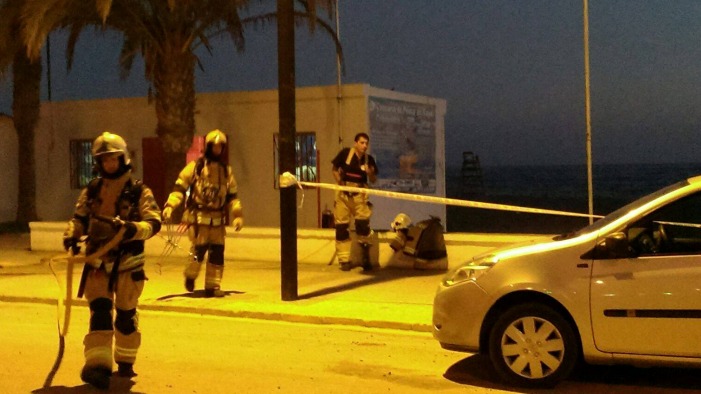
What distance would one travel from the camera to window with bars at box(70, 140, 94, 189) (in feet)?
69.5

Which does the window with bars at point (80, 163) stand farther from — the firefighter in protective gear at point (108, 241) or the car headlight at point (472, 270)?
the car headlight at point (472, 270)

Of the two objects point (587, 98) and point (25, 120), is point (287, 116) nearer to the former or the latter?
point (587, 98)

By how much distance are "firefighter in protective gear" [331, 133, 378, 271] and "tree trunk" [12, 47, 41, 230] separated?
11063 mm

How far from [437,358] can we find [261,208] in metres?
11.3

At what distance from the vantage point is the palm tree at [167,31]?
51.5 ft

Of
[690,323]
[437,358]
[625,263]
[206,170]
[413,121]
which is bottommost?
[437,358]

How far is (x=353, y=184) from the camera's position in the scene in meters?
12.6

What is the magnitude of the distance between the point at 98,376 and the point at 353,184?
644 cm

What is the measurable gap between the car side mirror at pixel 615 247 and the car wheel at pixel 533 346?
57cm

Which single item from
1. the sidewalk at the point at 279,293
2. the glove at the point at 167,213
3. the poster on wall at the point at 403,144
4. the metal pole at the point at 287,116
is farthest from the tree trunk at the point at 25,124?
the glove at the point at 167,213

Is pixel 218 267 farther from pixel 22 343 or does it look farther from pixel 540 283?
pixel 540 283

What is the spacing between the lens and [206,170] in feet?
34.0

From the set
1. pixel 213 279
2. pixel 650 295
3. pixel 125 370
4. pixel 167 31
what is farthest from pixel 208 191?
pixel 167 31

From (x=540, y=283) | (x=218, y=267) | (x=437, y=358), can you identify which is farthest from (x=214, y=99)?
(x=540, y=283)
